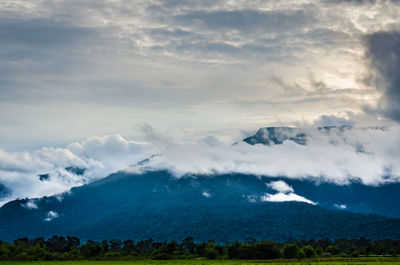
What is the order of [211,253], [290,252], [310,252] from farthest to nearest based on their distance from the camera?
[211,253] < [310,252] < [290,252]

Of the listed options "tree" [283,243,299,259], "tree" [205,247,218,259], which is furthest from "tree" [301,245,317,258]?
"tree" [205,247,218,259]

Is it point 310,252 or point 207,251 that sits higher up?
point 207,251

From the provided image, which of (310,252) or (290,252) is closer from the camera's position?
(290,252)

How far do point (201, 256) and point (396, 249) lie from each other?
5945 centimetres

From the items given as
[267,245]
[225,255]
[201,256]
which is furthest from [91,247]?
[267,245]

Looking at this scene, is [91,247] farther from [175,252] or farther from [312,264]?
[312,264]

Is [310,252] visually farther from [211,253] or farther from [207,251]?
[207,251]

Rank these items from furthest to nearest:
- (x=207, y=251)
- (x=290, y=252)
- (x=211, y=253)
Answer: (x=207, y=251) < (x=211, y=253) < (x=290, y=252)

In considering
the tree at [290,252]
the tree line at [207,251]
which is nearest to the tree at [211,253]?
the tree line at [207,251]

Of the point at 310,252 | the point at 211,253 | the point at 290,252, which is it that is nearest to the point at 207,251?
the point at 211,253

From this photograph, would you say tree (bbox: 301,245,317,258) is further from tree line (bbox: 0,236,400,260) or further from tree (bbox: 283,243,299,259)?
tree (bbox: 283,243,299,259)

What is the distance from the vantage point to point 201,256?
14012cm

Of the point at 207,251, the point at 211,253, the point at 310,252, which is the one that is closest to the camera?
the point at 310,252

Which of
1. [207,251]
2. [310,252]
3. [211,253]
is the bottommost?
[310,252]
